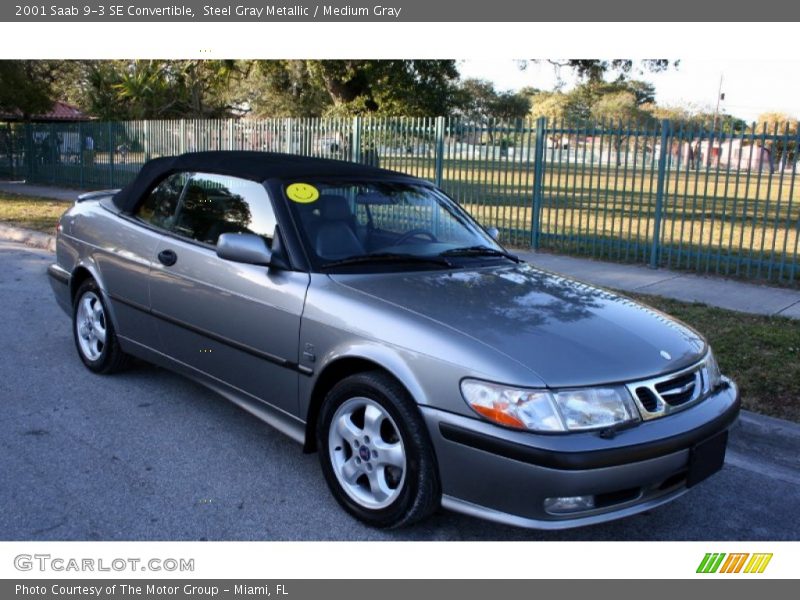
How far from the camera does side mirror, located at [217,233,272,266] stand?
156 inches

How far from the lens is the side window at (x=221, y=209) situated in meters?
4.31

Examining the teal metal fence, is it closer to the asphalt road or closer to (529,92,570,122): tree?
the asphalt road

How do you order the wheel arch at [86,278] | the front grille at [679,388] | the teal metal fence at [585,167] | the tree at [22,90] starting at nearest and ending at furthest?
the front grille at [679,388], the wheel arch at [86,278], the teal metal fence at [585,167], the tree at [22,90]

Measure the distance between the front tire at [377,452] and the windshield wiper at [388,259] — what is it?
2.37 feet

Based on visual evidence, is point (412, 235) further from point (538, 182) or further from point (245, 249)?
point (538, 182)

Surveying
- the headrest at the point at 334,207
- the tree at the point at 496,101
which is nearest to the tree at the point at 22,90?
the headrest at the point at 334,207

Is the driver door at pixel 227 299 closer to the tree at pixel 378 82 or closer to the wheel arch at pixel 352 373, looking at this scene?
the wheel arch at pixel 352 373

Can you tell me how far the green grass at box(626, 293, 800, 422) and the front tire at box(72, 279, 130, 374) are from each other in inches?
166

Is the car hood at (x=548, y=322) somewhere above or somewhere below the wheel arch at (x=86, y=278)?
above

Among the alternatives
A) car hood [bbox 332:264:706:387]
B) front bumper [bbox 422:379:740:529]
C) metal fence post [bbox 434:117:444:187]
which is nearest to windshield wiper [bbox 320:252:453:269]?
car hood [bbox 332:264:706:387]

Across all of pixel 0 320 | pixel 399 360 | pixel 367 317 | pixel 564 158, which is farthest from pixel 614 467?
pixel 564 158

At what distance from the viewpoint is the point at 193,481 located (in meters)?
3.97

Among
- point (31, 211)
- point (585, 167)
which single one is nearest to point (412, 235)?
point (585, 167)

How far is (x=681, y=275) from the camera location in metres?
9.94
